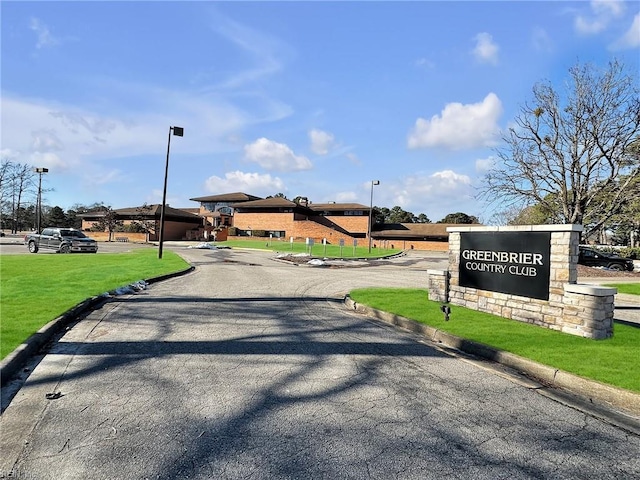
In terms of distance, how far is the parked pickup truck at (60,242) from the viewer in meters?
25.9

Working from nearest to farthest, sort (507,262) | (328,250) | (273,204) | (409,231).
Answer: (507,262), (328,250), (409,231), (273,204)

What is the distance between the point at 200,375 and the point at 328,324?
12.0ft

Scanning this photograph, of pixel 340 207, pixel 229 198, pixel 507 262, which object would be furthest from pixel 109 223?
pixel 507 262

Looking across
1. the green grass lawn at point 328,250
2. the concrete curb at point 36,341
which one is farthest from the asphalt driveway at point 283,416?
the green grass lawn at point 328,250

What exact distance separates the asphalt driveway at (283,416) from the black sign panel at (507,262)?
3.10 metres

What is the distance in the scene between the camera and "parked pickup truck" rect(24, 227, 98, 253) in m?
25.9

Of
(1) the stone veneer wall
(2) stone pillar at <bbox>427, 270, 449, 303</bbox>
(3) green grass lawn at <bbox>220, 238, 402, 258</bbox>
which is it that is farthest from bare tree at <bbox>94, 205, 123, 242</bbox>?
(1) the stone veneer wall

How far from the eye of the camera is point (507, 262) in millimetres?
8883

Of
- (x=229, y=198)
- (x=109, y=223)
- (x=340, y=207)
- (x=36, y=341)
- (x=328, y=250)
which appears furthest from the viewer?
(x=229, y=198)

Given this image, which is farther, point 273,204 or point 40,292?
point 273,204

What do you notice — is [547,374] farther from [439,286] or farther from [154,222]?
[154,222]

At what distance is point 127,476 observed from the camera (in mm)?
2809

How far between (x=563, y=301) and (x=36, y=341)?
8994mm

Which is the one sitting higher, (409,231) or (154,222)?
(409,231)
